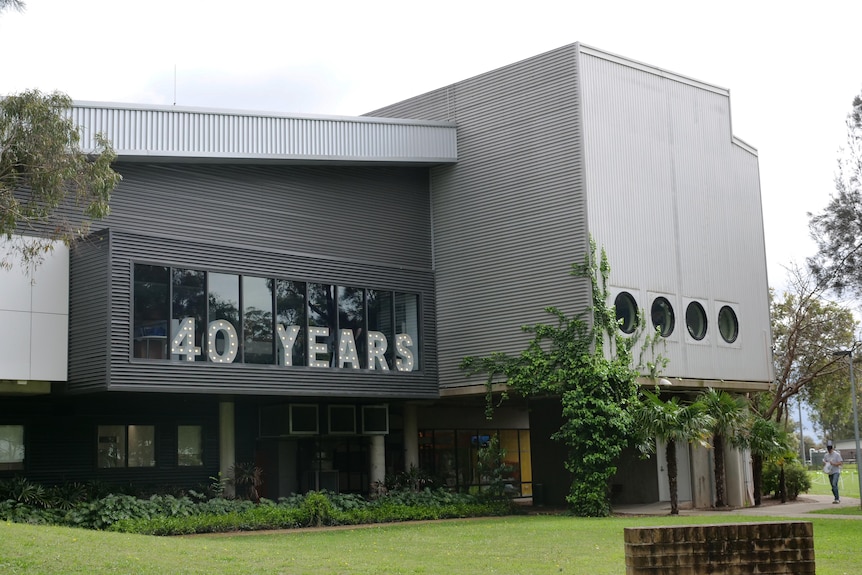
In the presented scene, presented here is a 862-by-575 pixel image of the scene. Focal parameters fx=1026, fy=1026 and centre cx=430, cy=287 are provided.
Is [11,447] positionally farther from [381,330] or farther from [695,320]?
[695,320]

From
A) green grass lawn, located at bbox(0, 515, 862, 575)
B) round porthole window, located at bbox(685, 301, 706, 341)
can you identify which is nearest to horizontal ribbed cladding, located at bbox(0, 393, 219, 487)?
green grass lawn, located at bbox(0, 515, 862, 575)

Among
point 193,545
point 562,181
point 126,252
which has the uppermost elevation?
point 562,181

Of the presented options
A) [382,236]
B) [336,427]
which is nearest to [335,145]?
[382,236]

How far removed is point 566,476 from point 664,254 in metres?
7.56

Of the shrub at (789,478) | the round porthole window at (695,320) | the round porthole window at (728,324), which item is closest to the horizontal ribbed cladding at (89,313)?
the round porthole window at (695,320)

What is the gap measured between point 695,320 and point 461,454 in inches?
388

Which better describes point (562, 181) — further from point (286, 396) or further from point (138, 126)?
point (138, 126)

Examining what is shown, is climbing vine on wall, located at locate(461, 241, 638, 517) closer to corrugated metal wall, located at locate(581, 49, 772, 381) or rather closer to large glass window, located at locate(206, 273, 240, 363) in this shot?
corrugated metal wall, located at locate(581, 49, 772, 381)

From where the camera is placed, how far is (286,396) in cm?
2439

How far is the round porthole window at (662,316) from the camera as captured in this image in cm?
2667

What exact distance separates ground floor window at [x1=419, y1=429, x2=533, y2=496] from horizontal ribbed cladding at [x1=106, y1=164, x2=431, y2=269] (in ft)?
25.7

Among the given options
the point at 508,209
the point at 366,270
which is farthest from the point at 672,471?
the point at 366,270

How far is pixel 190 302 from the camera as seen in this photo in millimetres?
21844

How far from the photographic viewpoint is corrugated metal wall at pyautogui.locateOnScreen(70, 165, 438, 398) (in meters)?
20.7
